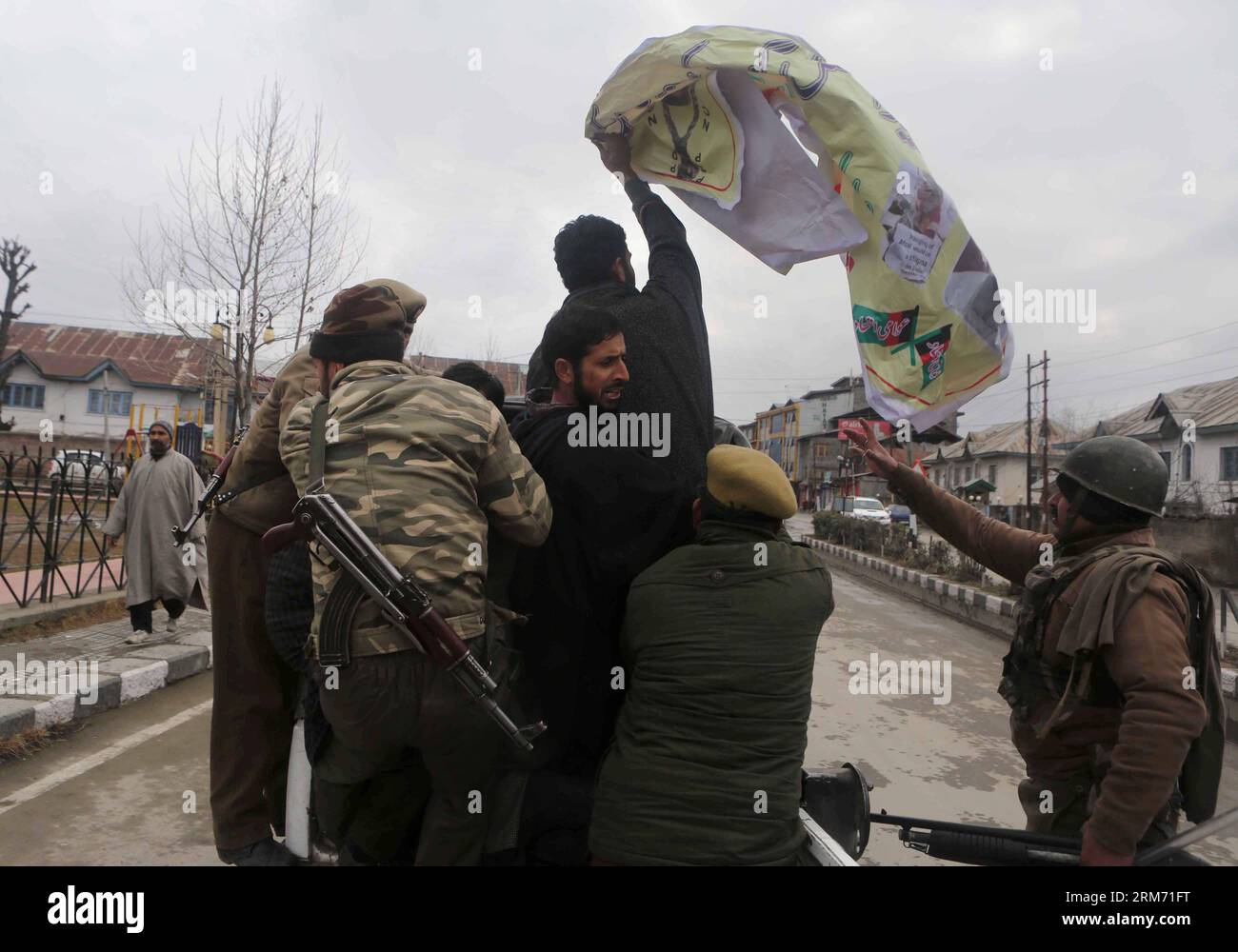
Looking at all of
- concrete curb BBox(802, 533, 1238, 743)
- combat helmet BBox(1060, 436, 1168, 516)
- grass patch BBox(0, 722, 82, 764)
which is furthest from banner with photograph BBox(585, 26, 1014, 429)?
concrete curb BBox(802, 533, 1238, 743)

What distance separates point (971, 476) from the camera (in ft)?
158

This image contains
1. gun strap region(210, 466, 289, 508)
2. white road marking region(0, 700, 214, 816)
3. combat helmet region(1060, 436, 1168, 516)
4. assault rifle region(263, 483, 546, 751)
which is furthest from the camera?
white road marking region(0, 700, 214, 816)

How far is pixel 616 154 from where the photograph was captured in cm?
232

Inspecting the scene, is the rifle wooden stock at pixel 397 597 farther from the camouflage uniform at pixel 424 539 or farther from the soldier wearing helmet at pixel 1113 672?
the soldier wearing helmet at pixel 1113 672

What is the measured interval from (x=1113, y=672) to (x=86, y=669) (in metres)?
6.38

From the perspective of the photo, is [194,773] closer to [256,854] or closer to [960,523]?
[256,854]

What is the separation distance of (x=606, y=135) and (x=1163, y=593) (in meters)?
1.81

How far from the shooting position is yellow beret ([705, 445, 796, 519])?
1.67 meters

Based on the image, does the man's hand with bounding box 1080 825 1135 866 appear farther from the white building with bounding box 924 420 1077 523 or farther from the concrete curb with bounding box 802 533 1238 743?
the white building with bounding box 924 420 1077 523

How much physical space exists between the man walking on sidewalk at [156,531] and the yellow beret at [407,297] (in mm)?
5380

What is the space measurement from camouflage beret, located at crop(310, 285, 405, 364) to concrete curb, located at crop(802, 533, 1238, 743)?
17.5ft
